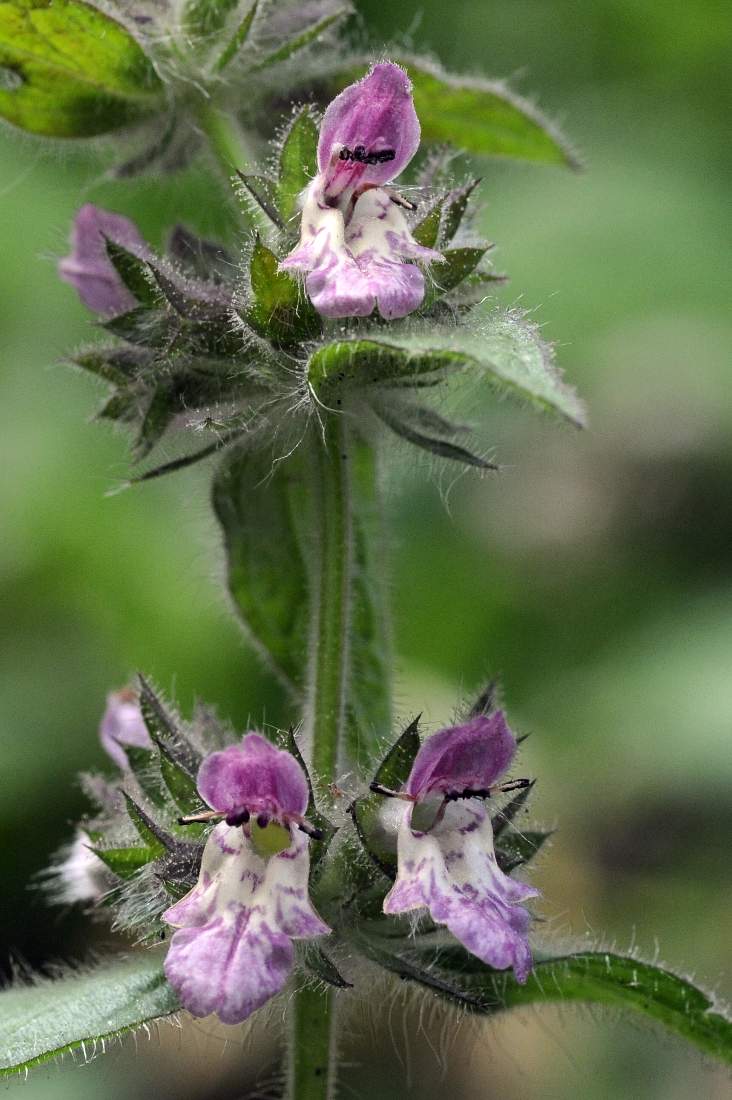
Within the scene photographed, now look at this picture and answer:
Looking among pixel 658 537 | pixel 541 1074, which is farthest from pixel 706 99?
pixel 541 1074

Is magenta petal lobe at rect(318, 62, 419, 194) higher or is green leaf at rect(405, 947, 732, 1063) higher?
magenta petal lobe at rect(318, 62, 419, 194)

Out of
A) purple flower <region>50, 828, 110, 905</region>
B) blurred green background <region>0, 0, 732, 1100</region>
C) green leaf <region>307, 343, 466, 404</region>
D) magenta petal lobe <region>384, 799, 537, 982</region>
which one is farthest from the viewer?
blurred green background <region>0, 0, 732, 1100</region>

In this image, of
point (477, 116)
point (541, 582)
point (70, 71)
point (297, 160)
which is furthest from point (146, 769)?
point (541, 582)

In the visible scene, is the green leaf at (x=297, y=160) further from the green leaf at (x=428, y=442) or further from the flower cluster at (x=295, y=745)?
the green leaf at (x=428, y=442)

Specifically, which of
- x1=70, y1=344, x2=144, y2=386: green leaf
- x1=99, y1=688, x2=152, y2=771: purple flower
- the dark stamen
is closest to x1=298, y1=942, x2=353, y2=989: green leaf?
x1=99, y1=688, x2=152, y2=771: purple flower

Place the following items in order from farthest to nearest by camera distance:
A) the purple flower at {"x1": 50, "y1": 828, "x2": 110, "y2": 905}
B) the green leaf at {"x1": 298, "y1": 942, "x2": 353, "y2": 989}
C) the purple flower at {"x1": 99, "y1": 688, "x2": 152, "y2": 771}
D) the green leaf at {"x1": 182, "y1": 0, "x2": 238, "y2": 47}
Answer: the purple flower at {"x1": 99, "y1": 688, "x2": 152, "y2": 771}, the purple flower at {"x1": 50, "y1": 828, "x2": 110, "y2": 905}, the green leaf at {"x1": 182, "y1": 0, "x2": 238, "y2": 47}, the green leaf at {"x1": 298, "y1": 942, "x2": 353, "y2": 989}

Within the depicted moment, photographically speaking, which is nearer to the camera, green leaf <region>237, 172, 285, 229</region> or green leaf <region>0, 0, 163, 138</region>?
green leaf <region>237, 172, 285, 229</region>

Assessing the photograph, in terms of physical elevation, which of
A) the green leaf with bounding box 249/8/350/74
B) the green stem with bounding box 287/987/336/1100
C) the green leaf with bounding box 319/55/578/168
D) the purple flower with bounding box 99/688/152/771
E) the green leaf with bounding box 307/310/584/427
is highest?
the green leaf with bounding box 319/55/578/168

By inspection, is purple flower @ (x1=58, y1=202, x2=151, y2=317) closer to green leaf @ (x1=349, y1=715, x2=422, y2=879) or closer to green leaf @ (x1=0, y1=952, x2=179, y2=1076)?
green leaf @ (x1=349, y1=715, x2=422, y2=879)
